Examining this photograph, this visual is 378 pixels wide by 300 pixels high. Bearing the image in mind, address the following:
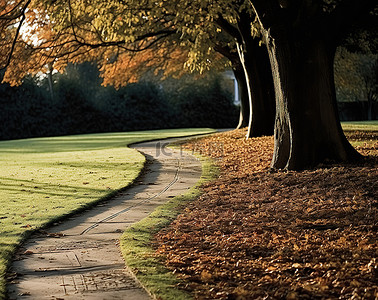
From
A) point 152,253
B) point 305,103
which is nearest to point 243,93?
point 305,103

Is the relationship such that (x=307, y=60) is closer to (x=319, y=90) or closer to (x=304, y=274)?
(x=319, y=90)

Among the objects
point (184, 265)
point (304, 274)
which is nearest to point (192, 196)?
point (184, 265)

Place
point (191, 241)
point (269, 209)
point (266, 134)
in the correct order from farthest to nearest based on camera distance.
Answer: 1. point (266, 134)
2. point (269, 209)
3. point (191, 241)

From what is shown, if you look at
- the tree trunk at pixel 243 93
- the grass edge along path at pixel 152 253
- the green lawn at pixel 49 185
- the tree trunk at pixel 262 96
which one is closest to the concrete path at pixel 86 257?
the grass edge along path at pixel 152 253

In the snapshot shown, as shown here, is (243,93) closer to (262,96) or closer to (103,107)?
(262,96)

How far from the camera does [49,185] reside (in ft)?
42.3

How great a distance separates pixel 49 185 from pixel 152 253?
6933 millimetres

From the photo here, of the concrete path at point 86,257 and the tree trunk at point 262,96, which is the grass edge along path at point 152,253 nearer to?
the concrete path at point 86,257

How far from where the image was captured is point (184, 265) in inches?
236

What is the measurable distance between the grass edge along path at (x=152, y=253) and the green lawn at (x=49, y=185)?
1317 mm

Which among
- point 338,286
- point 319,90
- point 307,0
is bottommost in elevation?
point 338,286

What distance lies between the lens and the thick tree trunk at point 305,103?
11.6 meters

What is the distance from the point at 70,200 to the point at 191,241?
426cm

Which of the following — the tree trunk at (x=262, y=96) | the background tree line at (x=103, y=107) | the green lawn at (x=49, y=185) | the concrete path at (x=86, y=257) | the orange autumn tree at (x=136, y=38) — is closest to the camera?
the concrete path at (x=86, y=257)
